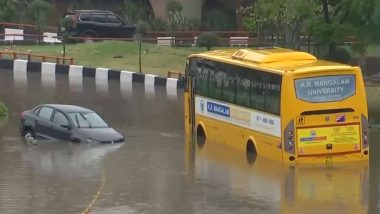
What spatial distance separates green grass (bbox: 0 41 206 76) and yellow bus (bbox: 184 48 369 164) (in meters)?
19.8

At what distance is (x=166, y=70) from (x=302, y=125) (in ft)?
75.7

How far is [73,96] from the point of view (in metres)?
39.4

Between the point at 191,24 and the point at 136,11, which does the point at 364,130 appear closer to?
the point at 191,24

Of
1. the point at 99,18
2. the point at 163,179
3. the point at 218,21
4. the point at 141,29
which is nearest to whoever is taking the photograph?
the point at 163,179

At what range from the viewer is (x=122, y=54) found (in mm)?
49812

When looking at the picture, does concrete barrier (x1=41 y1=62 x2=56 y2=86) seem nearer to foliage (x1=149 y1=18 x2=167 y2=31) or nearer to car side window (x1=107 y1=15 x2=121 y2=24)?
car side window (x1=107 y1=15 x2=121 y2=24)

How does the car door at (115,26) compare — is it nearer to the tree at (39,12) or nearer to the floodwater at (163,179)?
the tree at (39,12)

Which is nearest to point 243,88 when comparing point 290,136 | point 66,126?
point 290,136

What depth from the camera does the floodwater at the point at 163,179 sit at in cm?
1917

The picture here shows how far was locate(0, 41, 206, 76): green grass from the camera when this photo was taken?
4750 cm

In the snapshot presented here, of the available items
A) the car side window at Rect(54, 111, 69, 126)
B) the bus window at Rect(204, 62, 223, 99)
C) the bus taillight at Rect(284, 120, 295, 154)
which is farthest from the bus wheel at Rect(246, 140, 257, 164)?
the car side window at Rect(54, 111, 69, 126)

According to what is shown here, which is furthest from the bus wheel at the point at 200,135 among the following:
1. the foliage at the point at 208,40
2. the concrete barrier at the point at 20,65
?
the foliage at the point at 208,40

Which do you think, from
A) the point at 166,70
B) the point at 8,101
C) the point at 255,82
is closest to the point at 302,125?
the point at 255,82

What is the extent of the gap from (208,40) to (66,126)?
2248cm
